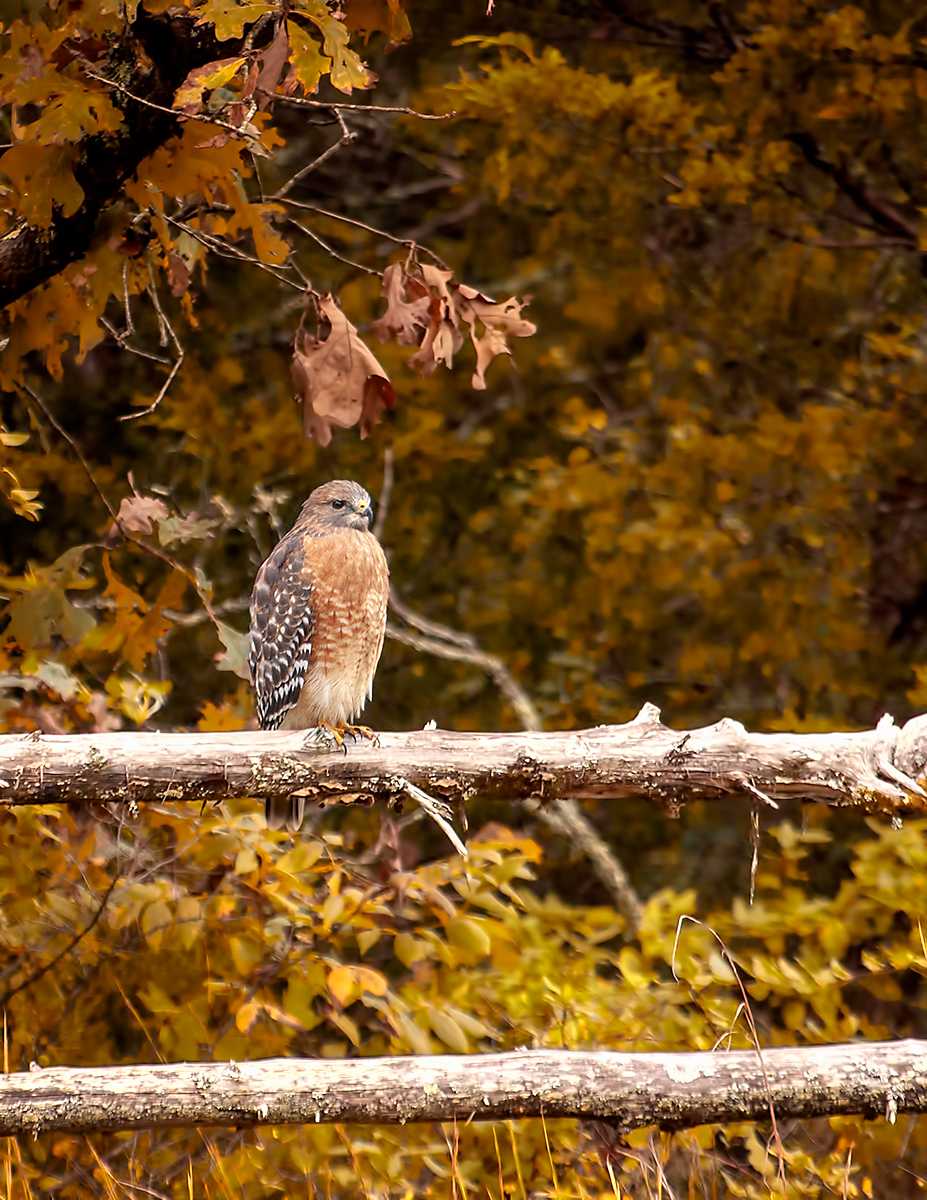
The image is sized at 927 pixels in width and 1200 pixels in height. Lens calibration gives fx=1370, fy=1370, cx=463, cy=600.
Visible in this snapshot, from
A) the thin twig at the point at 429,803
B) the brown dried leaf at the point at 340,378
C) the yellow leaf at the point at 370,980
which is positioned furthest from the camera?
the yellow leaf at the point at 370,980

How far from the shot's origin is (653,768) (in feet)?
7.59

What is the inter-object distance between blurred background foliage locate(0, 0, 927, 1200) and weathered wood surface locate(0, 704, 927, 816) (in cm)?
86

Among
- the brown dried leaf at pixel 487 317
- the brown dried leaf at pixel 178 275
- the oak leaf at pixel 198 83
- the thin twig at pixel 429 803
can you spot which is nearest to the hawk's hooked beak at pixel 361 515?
the brown dried leaf at pixel 178 275

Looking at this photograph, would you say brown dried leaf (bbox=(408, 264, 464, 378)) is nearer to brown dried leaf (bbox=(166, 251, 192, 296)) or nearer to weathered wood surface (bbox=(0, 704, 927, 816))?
brown dried leaf (bbox=(166, 251, 192, 296))

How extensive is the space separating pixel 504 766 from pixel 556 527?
3119mm

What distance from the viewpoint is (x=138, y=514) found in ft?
10.2

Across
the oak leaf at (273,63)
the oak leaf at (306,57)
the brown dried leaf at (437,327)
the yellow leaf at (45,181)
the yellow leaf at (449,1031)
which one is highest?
the oak leaf at (306,57)

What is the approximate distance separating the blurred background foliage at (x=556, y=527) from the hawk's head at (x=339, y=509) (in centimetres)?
47

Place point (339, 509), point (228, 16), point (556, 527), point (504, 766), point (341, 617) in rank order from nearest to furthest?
1. point (228, 16)
2. point (504, 766)
3. point (341, 617)
4. point (339, 509)
5. point (556, 527)

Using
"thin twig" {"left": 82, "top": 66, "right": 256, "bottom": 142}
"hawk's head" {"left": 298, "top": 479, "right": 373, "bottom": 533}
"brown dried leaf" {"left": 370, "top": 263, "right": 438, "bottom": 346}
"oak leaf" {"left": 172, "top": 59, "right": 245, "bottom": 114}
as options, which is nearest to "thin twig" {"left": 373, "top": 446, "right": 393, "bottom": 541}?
"hawk's head" {"left": 298, "top": 479, "right": 373, "bottom": 533}

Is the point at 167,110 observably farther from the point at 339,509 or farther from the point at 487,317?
the point at 339,509

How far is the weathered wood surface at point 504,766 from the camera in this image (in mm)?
2279

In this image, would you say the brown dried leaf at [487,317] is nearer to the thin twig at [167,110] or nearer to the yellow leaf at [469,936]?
the thin twig at [167,110]

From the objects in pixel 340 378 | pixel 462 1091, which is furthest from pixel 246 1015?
pixel 340 378
